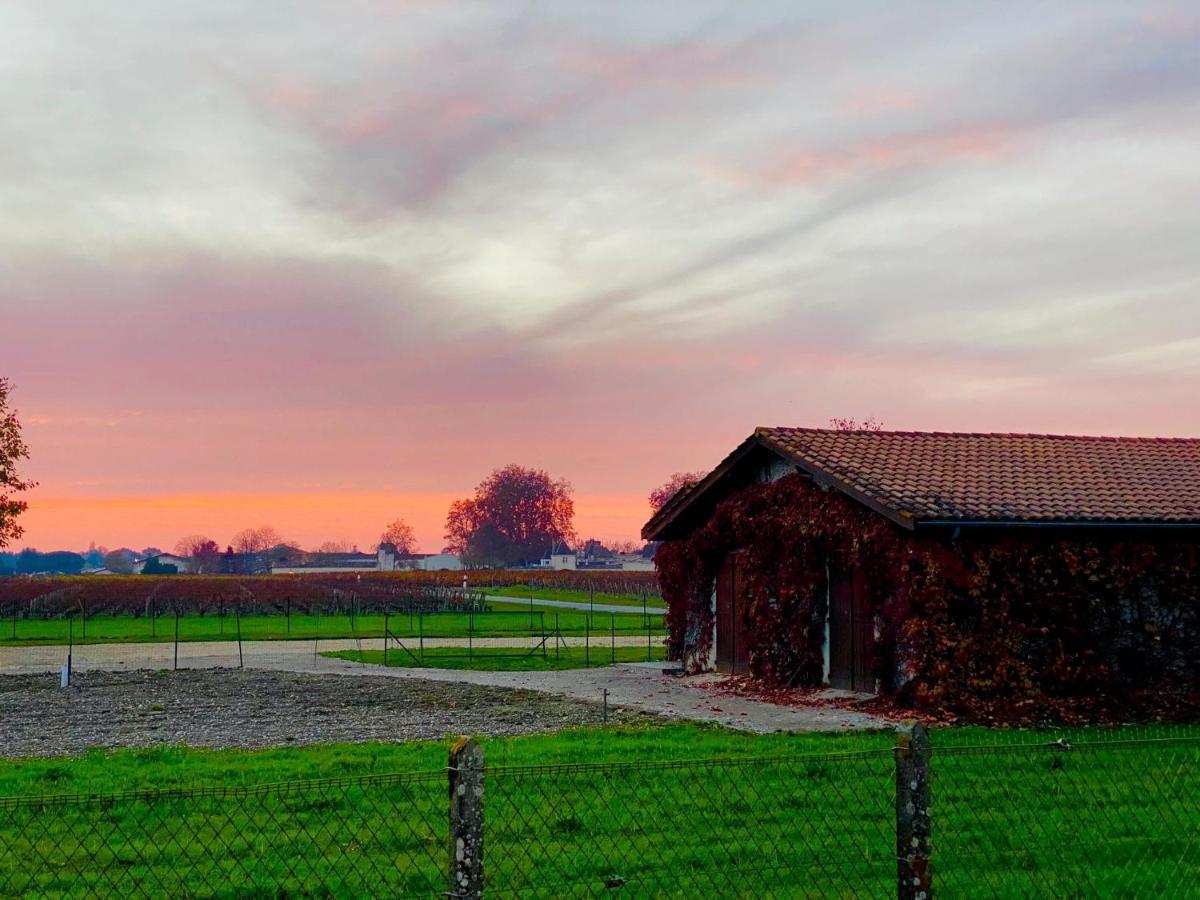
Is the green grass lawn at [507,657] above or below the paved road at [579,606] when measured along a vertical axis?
above

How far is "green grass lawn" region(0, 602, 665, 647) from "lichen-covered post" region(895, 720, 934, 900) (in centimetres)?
3467

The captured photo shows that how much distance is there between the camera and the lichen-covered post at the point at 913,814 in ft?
20.8

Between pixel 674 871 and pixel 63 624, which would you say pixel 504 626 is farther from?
pixel 674 871

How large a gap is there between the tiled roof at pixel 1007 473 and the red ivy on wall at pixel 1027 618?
59 cm

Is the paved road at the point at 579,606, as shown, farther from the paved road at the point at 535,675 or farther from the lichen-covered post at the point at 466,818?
the lichen-covered post at the point at 466,818

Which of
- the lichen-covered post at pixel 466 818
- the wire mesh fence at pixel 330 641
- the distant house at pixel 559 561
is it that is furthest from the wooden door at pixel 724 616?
the distant house at pixel 559 561

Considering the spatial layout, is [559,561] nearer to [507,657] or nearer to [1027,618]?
[507,657]

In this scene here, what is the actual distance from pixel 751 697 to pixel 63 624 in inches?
1844

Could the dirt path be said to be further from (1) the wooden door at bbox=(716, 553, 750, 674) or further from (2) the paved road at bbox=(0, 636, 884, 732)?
(1) the wooden door at bbox=(716, 553, 750, 674)

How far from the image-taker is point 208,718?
20812mm

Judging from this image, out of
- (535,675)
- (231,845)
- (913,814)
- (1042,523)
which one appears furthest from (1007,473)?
(913,814)

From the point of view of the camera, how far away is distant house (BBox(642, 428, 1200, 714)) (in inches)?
805

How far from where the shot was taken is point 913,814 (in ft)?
20.8

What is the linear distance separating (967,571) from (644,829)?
39.4ft
